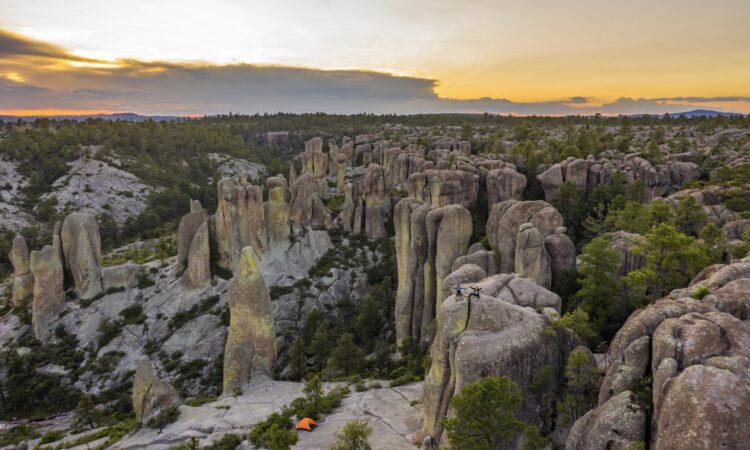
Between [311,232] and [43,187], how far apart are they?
77644 mm

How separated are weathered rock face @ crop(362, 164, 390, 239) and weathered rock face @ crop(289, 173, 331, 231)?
294 inches

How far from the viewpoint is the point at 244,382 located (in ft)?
128

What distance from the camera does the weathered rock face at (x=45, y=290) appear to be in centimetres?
4994

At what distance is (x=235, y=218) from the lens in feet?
192

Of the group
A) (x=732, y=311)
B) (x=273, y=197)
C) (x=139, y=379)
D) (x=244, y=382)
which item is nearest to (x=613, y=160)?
(x=273, y=197)

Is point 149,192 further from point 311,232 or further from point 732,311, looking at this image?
point 732,311

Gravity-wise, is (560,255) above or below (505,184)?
below

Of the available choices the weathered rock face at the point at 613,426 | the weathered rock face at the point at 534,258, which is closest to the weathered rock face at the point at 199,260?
the weathered rock face at the point at 534,258

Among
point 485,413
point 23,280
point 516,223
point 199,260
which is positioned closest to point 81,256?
point 23,280

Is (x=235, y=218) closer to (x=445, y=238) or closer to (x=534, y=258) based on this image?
(x=445, y=238)

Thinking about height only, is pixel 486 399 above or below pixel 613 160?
below

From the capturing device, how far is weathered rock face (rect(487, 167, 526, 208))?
63094 mm

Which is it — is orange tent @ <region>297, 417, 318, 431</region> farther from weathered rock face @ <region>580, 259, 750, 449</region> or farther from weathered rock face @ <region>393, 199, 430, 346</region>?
weathered rock face @ <region>580, 259, 750, 449</region>

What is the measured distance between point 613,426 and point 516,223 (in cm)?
2493
